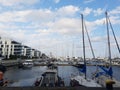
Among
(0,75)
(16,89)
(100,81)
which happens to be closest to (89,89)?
(16,89)

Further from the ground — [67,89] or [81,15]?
[81,15]

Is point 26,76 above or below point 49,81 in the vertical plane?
below

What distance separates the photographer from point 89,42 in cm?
6350

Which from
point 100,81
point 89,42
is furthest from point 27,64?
A: point 100,81

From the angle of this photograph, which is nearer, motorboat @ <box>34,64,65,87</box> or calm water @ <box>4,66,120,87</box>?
motorboat @ <box>34,64,65,87</box>

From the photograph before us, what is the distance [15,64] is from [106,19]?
103 metres

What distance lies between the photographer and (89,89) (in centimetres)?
1599

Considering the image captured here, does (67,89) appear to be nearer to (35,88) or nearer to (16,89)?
(35,88)

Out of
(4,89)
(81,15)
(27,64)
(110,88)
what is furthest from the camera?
(27,64)

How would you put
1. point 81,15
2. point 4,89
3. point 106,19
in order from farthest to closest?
point 81,15 < point 106,19 < point 4,89

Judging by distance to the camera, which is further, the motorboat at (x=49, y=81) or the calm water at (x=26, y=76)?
the calm water at (x=26, y=76)

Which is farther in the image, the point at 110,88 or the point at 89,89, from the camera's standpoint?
the point at 89,89

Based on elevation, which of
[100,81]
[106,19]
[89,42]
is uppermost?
[106,19]

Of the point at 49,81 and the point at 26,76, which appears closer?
the point at 49,81
